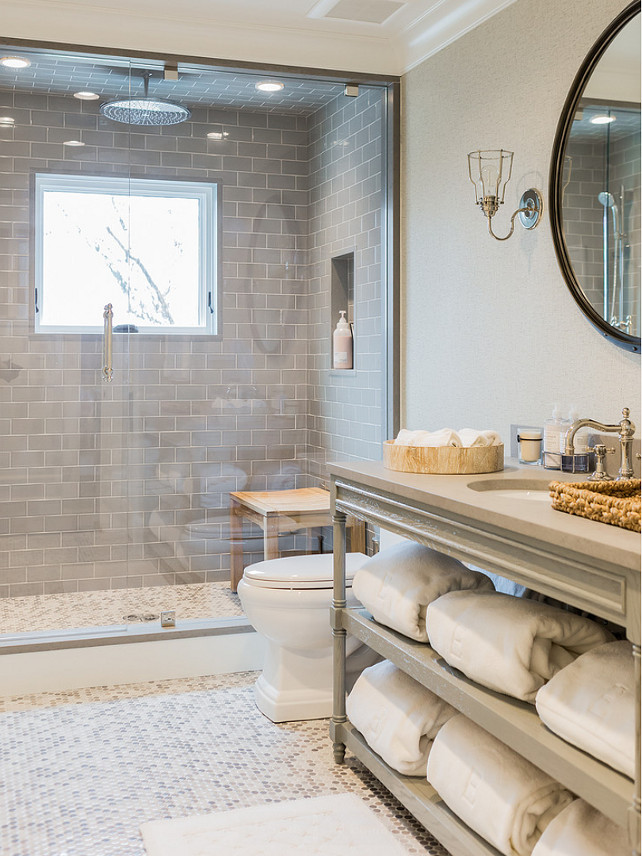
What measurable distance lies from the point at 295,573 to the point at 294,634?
0.20 meters

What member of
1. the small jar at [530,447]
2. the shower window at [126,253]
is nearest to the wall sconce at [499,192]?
the small jar at [530,447]

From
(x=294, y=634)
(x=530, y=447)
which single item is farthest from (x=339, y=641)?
(x=530, y=447)

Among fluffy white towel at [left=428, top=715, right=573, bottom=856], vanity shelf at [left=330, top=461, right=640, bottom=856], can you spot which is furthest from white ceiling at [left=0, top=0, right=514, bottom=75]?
fluffy white towel at [left=428, top=715, right=573, bottom=856]

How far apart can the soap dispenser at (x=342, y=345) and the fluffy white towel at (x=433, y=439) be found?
1.13m

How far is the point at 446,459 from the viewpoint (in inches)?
87.1

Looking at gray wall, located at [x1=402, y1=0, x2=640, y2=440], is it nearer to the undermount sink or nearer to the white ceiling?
the white ceiling

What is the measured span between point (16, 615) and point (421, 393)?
173 centimetres

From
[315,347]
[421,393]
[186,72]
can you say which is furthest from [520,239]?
[186,72]

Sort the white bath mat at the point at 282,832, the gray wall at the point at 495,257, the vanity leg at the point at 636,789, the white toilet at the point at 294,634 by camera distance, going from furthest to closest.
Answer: the white toilet at the point at 294,634 → the gray wall at the point at 495,257 → the white bath mat at the point at 282,832 → the vanity leg at the point at 636,789

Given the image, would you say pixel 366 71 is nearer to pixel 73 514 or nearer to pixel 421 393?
pixel 421 393

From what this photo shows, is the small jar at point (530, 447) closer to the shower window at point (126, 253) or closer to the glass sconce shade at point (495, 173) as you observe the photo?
the glass sconce shade at point (495, 173)

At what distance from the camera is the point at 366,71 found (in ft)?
11.3

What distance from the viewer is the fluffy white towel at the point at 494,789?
1673 mm

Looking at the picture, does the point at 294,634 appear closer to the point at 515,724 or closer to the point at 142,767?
the point at 142,767
